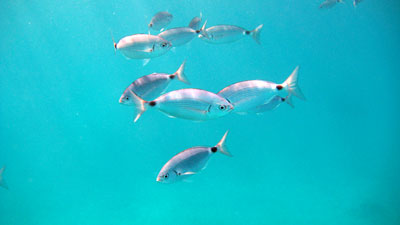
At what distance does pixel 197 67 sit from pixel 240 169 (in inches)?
285

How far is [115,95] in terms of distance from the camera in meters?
15.8

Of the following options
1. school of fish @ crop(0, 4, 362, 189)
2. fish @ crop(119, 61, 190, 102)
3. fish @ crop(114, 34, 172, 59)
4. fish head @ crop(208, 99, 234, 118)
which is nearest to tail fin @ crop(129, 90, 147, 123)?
school of fish @ crop(0, 4, 362, 189)

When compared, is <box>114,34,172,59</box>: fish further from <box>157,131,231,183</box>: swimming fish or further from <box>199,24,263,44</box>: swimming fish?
<box>157,131,231,183</box>: swimming fish

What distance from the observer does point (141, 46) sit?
100 inches

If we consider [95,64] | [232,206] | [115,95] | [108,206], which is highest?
[95,64]

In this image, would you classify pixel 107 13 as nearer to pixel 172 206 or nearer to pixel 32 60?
pixel 32 60

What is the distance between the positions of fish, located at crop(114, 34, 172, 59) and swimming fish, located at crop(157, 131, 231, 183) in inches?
48.6

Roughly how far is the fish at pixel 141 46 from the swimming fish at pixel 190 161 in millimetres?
1235

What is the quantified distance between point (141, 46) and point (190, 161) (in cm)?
141

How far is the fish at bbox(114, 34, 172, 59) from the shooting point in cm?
254

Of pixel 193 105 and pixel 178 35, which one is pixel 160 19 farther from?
pixel 193 105

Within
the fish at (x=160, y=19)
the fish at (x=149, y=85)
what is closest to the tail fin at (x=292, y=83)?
the fish at (x=149, y=85)

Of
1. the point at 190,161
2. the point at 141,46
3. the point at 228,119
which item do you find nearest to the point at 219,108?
the point at 190,161

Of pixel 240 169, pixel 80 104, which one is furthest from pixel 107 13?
pixel 240 169
